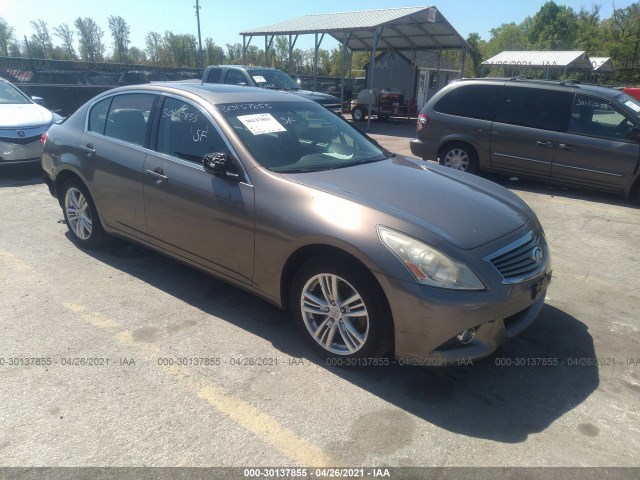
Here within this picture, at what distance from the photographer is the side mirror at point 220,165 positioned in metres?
3.46

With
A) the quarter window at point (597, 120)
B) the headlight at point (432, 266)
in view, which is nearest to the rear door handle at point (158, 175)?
the headlight at point (432, 266)

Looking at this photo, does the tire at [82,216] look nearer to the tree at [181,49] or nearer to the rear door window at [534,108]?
the rear door window at [534,108]

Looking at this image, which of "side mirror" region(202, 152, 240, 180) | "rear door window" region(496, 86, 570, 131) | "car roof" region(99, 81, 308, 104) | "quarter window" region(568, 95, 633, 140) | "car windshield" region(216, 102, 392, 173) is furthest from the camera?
"rear door window" region(496, 86, 570, 131)

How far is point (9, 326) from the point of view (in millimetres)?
3602

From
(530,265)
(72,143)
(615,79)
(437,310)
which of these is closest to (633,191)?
(530,265)

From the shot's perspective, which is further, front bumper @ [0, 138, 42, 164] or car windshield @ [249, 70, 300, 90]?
car windshield @ [249, 70, 300, 90]

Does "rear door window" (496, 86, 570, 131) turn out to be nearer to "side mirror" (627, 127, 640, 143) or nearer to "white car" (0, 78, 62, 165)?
"side mirror" (627, 127, 640, 143)

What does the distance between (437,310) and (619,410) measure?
49.6 inches

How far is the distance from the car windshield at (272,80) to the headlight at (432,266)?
463 inches

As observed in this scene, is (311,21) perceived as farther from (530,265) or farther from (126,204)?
(530,265)

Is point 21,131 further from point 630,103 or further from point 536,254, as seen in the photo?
point 630,103

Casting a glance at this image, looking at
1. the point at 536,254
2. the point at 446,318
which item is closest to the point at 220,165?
the point at 446,318

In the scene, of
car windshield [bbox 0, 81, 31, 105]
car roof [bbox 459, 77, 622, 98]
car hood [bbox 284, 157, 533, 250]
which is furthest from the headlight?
car windshield [bbox 0, 81, 31, 105]

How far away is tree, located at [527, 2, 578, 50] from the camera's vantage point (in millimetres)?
73438
